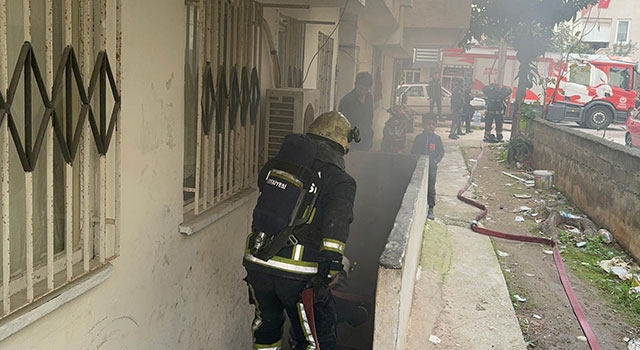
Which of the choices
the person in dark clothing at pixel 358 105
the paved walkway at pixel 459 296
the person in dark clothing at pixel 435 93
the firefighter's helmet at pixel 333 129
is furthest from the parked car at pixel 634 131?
the firefighter's helmet at pixel 333 129

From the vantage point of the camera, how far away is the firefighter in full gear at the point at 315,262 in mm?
3211

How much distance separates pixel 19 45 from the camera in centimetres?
198

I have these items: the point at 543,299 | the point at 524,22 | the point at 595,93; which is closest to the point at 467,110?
the point at 524,22

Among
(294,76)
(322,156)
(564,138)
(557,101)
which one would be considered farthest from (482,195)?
(557,101)

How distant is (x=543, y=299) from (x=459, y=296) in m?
0.91

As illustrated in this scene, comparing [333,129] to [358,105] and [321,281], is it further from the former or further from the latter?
[358,105]

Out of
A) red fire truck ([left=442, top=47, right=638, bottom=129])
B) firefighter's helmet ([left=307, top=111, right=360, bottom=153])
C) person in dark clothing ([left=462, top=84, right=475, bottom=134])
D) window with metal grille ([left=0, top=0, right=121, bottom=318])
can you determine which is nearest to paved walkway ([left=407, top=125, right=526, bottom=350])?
firefighter's helmet ([left=307, top=111, right=360, bottom=153])

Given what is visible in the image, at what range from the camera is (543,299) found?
5.95 m

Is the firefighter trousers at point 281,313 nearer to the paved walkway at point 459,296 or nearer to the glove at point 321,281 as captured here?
the glove at point 321,281

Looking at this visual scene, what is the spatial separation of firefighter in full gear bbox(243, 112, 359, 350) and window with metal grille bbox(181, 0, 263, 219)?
42cm

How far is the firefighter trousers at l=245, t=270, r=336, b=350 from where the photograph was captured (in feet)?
11.0

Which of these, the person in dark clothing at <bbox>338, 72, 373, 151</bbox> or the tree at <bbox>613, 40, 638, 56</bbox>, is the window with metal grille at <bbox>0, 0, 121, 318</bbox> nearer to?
the person in dark clothing at <bbox>338, 72, 373, 151</bbox>

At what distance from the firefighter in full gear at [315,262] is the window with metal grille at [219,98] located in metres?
0.42

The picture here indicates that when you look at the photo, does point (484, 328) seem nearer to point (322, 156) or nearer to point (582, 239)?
point (322, 156)
